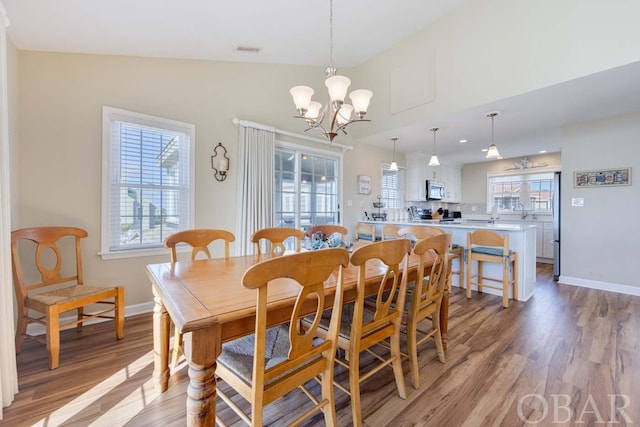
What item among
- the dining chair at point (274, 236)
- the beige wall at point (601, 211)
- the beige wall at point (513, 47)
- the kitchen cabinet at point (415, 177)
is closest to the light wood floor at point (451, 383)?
the dining chair at point (274, 236)

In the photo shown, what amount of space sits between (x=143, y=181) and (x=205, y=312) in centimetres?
244

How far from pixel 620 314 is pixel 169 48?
557 cm

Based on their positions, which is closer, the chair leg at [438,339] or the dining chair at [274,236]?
the chair leg at [438,339]

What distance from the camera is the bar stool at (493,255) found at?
3.27 m

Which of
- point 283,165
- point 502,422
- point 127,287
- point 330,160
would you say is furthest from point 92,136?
point 502,422

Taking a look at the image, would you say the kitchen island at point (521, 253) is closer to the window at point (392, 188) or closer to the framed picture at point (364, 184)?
the framed picture at point (364, 184)

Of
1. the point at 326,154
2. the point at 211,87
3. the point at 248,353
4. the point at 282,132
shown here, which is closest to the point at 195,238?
the point at 248,353

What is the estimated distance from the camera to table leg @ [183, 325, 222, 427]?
0.98 meters

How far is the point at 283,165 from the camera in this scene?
4.07m

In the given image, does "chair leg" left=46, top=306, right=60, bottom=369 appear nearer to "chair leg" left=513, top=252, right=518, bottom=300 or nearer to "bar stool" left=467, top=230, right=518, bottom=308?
"bar stool" left=467, top=230, right=518, bottom=308

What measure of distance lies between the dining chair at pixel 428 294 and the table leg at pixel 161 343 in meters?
1.50

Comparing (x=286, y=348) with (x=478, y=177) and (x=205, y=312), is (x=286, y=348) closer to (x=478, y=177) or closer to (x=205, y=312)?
(x=205, y=312)

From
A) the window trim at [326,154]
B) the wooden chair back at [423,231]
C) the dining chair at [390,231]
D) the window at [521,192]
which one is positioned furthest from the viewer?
the window at [521,192]

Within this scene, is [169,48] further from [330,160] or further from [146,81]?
[330,160]
